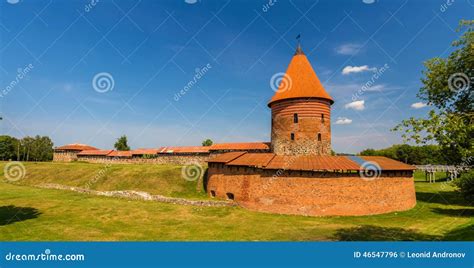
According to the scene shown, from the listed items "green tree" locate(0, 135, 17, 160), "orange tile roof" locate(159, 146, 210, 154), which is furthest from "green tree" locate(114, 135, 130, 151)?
"green tree" locate(0, 135, 17, 160)

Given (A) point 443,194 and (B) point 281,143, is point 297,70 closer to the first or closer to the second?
(B) point 281,143

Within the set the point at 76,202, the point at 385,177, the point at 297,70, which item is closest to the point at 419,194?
the point at 385,177

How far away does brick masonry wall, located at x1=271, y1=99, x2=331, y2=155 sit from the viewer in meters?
20.3

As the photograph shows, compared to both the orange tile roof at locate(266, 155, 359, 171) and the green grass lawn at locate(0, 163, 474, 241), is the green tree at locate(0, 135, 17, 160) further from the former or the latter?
the orange tile roof at locate(266, 155, 359, 171)

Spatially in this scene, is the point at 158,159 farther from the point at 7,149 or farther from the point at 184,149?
the point at 7,149

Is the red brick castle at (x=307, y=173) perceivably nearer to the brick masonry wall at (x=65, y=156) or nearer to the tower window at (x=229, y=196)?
the tower window at (x=229, y=196)

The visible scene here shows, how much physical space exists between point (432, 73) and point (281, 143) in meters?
10.6

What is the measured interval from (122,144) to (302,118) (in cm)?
4617

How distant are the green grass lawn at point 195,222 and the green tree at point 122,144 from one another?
34120mm

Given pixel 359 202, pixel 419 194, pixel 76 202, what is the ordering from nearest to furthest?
1. pixel 359 202
2. pixel 76 202
3. pixel 419 194

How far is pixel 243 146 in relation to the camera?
28812 millimetres

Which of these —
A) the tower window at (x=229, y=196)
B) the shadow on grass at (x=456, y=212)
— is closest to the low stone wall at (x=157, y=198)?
the tower window at (x=229, y=196)

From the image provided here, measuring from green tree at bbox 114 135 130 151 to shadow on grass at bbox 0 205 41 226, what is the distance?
129ft

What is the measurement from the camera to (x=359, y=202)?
52.4ft
